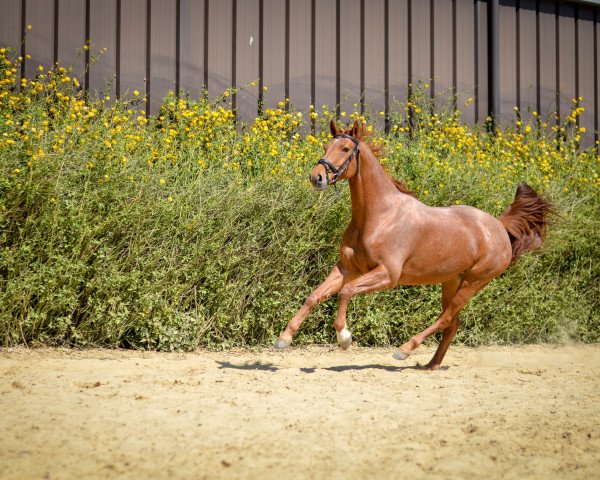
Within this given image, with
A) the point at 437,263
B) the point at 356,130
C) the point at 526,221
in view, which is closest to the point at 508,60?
the point at 526,221

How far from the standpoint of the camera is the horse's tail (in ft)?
21.7

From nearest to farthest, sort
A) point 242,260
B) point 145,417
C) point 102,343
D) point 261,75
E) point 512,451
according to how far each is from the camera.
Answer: point 512,451
point 145,417
point 102,343
point 242,260
point 261,75

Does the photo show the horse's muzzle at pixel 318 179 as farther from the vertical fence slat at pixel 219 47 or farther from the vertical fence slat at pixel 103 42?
the vertical fence slat at pixel 219 47

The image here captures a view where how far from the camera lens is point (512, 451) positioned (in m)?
3.71

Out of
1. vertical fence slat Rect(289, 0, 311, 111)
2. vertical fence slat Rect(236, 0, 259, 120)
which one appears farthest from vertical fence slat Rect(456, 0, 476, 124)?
vertical fence slat Rect(236, 0, 259, 120)

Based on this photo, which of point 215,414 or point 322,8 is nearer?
point 215,414

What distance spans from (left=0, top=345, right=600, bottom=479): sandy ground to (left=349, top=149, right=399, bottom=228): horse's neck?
1.14m

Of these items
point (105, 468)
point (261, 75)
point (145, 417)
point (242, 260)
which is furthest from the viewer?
point (261, 75)

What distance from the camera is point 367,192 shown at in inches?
221

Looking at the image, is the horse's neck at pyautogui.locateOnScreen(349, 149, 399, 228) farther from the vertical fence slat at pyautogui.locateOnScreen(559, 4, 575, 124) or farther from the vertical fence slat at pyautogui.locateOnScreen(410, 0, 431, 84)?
the vertical fence slat at pyautogui.locateOnScreen(559, 4, 575, 124)

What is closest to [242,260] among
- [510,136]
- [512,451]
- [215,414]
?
[215,414]

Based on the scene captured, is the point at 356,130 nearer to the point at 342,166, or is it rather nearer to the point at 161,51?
the point at 342,166

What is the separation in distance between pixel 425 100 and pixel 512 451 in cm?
723

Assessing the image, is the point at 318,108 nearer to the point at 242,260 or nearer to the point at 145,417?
the point at 242,260
